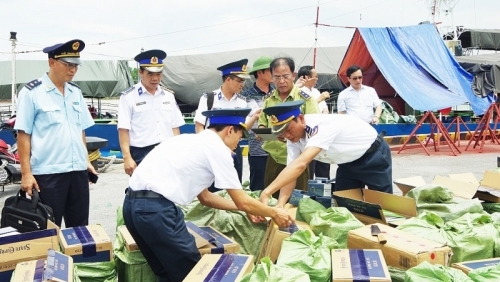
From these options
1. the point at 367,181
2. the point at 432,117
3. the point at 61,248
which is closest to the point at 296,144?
the point at 367,181

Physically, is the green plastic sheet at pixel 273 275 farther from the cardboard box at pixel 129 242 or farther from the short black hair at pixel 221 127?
the cardboard box at pixel 129 242

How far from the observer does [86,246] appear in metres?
2.84

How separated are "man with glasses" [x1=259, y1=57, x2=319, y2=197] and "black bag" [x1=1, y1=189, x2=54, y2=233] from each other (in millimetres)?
1694

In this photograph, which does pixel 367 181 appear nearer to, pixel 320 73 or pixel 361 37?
pixel 361 37

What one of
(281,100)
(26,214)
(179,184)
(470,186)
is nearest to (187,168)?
(179,184)

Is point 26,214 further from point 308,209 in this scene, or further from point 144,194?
point 308,209

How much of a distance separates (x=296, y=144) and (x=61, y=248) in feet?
5.24

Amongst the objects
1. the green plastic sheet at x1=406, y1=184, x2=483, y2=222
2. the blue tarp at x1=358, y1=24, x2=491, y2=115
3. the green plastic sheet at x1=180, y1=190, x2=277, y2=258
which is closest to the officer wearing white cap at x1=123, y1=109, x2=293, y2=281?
the green plastic sheet at x1=180, y1=190, x2=277, y2=258

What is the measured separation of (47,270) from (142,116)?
212 centimetres

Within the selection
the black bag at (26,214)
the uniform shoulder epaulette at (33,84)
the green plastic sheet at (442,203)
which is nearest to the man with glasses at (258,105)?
the green plastic sheet at (442,203)

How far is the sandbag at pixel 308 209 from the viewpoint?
3182 millimetres

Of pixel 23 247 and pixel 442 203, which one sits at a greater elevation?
pixel 442 203

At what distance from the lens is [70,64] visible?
11.4ft

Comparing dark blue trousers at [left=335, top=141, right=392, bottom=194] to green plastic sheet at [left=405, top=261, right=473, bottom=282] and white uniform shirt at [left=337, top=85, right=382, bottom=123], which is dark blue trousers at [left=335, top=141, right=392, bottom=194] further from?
white uniform shirt at [left=337, top=85, right=382, bottom=123]
